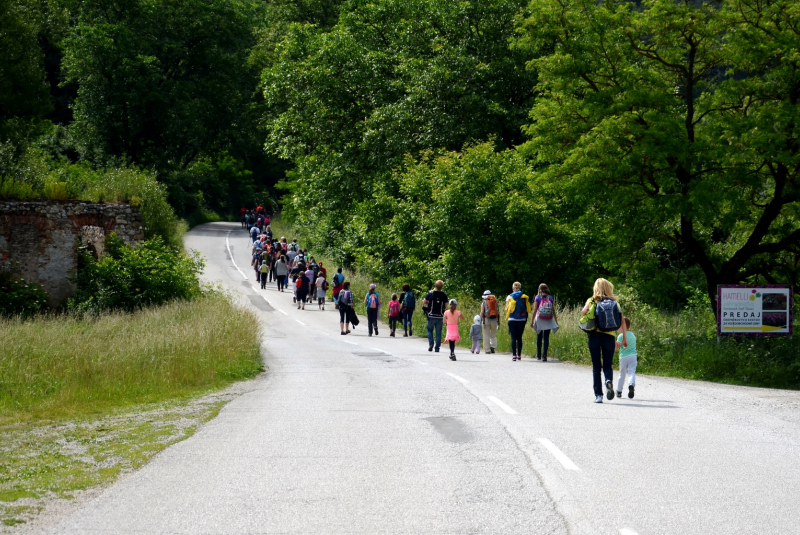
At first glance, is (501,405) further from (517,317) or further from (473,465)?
(517,317)

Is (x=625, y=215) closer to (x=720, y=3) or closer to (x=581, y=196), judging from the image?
(x=581, y=196)

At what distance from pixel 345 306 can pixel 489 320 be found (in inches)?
308

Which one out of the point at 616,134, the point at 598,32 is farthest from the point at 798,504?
the point at 598,32

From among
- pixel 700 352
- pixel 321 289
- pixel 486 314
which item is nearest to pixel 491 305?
pixel 486 314

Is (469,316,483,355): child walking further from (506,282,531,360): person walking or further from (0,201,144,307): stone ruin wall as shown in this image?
(0,201,144,307): stone ruin wall

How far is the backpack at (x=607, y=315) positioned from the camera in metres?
12.4

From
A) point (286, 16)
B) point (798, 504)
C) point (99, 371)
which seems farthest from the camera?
point (286, 16)

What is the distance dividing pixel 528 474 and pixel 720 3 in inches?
737

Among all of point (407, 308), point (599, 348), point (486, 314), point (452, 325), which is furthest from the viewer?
point (407, 308)

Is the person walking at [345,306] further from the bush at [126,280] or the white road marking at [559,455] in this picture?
the white road marking at [559,455]

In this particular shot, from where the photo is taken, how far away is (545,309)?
2108 cm

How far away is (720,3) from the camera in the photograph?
901 inches

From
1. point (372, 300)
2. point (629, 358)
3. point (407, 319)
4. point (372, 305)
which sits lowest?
point (407, 319)

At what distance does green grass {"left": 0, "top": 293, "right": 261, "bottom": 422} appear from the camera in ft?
47.6
